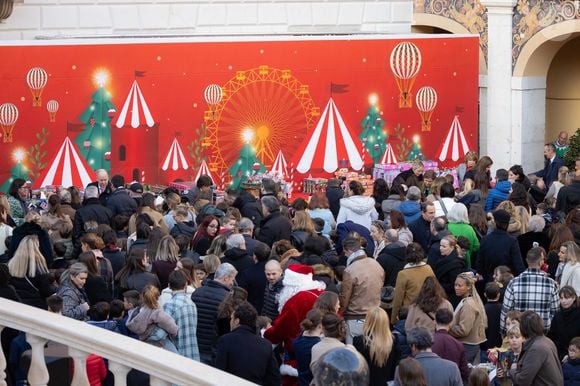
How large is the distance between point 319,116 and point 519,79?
3574 millimetres

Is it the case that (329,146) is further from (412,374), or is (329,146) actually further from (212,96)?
(412,374)

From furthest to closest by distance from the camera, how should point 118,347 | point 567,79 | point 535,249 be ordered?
point 567,79 < point 535,249 < point 118,347

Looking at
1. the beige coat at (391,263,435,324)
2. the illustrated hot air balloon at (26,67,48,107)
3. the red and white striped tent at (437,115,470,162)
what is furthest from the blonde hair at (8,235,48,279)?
the red and white striped tent at (437,115,470,162)

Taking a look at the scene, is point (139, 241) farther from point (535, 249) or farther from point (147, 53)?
point (147, 53)

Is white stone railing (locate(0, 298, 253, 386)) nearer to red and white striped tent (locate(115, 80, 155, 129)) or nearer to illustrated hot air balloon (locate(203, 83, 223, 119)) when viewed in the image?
red and white striped tent (locate(115, 80, 155, 129))

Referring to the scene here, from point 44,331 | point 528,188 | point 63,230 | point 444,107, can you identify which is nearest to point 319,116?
point 444,107

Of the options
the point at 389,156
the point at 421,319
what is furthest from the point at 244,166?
the point at 421,319

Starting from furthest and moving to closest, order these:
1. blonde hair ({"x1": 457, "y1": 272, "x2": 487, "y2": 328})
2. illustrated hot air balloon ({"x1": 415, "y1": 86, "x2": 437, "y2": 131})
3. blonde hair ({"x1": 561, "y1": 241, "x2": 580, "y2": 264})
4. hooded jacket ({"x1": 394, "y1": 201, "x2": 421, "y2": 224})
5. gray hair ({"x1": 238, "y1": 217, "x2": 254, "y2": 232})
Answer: illustrated hot air balloon ({"x1": 415, "y1": 86, "x2": 437, "y2": 131}) → hooded jacket ({"x1": 394, "y1": 201, "x2": 421, "y2": 224}) → gray hair ({"x1": 238, "y1": 217, "x2": 254, "y2": 232}) → blonde hair ({"x1": 561, "y1": 241, "x2": 580, "y2": 264}) → blonde hair ({"x1": 457, "y1": 272, "x2": 487, "y2": 328})

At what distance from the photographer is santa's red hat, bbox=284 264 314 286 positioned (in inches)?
451

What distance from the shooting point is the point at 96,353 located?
7.34 m

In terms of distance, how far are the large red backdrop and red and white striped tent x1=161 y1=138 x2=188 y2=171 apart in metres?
0.02

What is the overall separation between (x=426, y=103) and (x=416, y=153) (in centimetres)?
79

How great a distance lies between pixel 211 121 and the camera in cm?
2100

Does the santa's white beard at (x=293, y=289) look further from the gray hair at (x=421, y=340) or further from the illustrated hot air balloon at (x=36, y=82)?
the illustrated hot air balloon at (x=36, y=82)
